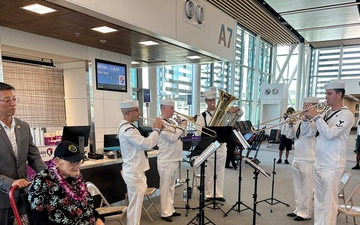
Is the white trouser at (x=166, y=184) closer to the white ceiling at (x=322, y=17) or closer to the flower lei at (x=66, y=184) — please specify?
the flower lei at (x=66, y=184)

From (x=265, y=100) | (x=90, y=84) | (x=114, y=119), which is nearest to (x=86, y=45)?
(x=90, y=84)

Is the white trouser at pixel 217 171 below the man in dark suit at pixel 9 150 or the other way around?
below

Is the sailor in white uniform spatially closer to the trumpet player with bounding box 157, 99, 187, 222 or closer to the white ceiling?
the trumpet player with bounding box 157, 99, 187, 222

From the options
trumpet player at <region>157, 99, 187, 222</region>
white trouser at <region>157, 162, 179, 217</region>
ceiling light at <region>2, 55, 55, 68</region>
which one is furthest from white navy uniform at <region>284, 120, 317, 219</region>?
ceiling light at <region>2, 55, 55, 68</region>

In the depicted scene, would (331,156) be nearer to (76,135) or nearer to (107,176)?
(107,176)

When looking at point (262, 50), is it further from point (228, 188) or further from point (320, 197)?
point (320, 197)

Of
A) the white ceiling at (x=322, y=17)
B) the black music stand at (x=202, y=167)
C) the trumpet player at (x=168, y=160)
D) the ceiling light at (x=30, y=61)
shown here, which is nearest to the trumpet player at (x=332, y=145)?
the black music stand at (x=202, y=167)

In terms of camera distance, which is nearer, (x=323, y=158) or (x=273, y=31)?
(x=323, y=158)

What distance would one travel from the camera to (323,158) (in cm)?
293

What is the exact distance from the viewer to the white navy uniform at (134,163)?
2896 millimetres

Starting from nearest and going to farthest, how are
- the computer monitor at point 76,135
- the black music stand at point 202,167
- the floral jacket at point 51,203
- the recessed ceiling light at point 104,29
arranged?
the floral jacket at point 51,203
the black music stand at point 202,167
the computer monitor at point 76,135
the recessed ceiling light at point 104,29

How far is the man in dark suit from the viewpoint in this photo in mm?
1946

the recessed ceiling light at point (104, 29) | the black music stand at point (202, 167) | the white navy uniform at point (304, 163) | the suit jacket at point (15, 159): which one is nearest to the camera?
the suit jacket at point (15, 159)

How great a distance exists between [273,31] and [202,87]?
487cm
